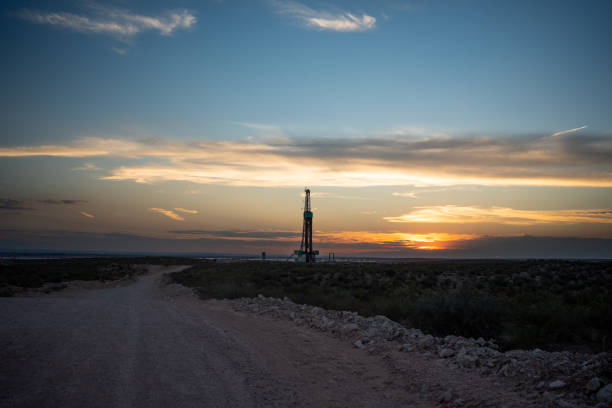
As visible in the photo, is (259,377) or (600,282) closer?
(259,377)

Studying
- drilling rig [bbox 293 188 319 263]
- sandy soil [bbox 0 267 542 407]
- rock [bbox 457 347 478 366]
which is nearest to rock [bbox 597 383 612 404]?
sandy soil [bbox 0 267 542 407]

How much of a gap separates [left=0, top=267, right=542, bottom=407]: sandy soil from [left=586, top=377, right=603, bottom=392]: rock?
88 cm

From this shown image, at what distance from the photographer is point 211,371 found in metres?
7.28

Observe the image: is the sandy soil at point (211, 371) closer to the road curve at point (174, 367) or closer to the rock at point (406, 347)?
the road curve at point (174, 367)

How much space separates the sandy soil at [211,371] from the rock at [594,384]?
0.88 m

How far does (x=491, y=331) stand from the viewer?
9.94 m

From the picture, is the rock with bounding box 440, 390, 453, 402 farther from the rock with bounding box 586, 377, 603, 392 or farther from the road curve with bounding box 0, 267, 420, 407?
the rock with bounding box 586, 377, 603, 392

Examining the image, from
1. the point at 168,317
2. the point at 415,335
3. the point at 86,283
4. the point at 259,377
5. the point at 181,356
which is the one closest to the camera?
the point at 259,377

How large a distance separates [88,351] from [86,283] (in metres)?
30.4

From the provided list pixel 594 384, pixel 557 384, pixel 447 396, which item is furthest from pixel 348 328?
pixel 594 384

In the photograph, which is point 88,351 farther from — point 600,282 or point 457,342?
point 600,282

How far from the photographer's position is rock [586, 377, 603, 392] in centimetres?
541

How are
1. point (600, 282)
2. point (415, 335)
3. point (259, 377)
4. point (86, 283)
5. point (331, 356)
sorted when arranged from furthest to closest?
point (86, 283) < point (600, 282) < point (415, 335) < point (331, 356) < point (259, 377)

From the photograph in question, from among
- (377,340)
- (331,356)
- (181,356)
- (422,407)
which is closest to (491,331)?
(377,340)
